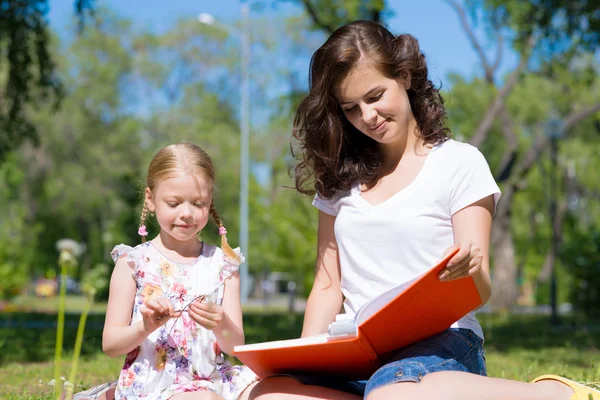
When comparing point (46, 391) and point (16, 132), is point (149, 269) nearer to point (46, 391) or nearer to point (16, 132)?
point (46, 391)

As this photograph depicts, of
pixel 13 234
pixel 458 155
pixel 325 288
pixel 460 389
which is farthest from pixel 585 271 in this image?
pixel 13 234

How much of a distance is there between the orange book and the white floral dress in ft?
0.84

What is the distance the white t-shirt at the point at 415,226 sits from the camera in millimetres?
2725

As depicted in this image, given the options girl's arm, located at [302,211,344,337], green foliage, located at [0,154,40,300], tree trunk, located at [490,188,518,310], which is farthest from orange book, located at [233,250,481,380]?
green foliage, located at [0,154,40,300]

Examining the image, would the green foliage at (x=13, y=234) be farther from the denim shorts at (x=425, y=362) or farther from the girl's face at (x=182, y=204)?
the denim shorts at (x=425, y=362)

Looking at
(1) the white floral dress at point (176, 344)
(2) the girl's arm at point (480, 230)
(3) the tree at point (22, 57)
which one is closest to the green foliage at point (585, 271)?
(3) the tree at point (22, 57)

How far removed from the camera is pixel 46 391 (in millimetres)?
3607

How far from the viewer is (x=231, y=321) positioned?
9.10 feet

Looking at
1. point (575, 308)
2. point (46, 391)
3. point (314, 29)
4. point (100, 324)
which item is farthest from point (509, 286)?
point (46, 391)

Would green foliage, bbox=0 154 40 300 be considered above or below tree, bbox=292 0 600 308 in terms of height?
below

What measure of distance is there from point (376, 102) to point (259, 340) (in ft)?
17.2

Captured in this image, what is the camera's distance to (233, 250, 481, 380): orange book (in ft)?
7.30

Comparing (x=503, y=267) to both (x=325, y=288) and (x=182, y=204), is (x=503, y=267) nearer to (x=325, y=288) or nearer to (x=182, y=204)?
(x=325, y=288)

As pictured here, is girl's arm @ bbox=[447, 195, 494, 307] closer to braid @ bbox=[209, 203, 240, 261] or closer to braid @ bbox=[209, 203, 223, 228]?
braid @ bbox=[209, 203, 240, 261]
